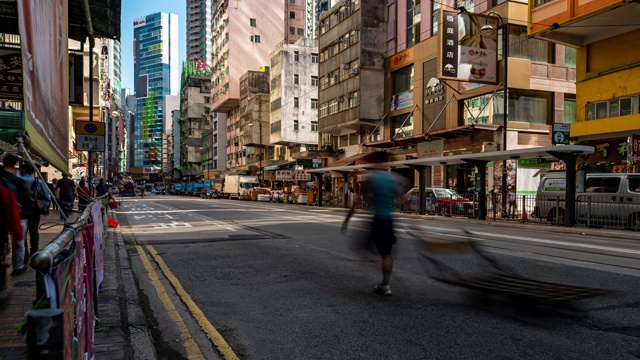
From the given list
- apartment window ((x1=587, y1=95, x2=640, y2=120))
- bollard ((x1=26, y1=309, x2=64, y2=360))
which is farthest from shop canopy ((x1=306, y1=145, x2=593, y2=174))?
bollard ((x1=26, y1=309, x2=64, y2=360))

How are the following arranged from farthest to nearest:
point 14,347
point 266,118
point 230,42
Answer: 1. point 230,42
2. point 266,118
3. point 14,347

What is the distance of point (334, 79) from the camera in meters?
43.2

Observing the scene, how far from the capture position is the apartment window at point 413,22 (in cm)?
3353

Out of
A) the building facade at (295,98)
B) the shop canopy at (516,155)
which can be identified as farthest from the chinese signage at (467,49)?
the building facade at (295,98)

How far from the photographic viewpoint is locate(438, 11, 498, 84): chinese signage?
85.3ft

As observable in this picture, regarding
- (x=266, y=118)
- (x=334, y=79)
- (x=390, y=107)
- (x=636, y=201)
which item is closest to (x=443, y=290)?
(x=636, y=201)

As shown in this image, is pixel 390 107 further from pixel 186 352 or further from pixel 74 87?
pixel 186 352

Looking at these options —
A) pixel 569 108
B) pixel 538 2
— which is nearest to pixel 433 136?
pixel 569 108

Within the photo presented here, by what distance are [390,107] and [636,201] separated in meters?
23.6

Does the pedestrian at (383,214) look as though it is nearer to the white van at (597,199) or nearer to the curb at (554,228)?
the curb at (554,228)

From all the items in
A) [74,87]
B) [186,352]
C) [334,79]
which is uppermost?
[334,79]

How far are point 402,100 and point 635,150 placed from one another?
19.9m

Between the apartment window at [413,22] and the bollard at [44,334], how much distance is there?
34318mm

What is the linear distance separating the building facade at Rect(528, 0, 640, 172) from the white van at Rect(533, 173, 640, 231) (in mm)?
4124
